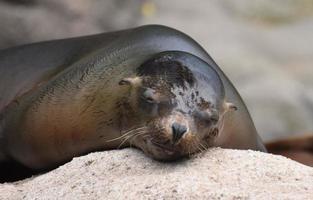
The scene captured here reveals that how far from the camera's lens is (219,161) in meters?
4.11

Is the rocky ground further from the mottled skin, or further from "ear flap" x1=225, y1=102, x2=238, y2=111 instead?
"ear flap" x1=225, y1=102, x2=238, y2=111

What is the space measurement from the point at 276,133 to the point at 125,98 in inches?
129

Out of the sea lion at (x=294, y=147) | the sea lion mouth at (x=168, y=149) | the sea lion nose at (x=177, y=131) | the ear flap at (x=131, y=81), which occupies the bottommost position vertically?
the sea lion at (x=294, y=147)

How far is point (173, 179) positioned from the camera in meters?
3.82

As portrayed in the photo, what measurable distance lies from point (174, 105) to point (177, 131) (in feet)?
0.67

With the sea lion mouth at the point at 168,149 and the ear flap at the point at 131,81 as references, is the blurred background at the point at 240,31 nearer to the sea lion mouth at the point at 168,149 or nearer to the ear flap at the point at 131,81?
the ear flap at the point at 131,81

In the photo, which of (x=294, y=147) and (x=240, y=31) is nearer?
(x=294, y=147)

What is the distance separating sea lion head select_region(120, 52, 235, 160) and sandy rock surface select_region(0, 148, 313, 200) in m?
0.09

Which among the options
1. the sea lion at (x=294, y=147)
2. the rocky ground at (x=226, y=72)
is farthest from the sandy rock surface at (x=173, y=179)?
the sea lion at (x=294, y=147)

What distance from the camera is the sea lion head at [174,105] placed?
4.00 m

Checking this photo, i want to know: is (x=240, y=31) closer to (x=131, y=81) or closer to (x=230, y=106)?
(x=230, y=106)

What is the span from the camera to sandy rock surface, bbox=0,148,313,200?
3.69m

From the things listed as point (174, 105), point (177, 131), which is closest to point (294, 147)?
point (174, 105)

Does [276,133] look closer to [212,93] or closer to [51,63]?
[51,63]
